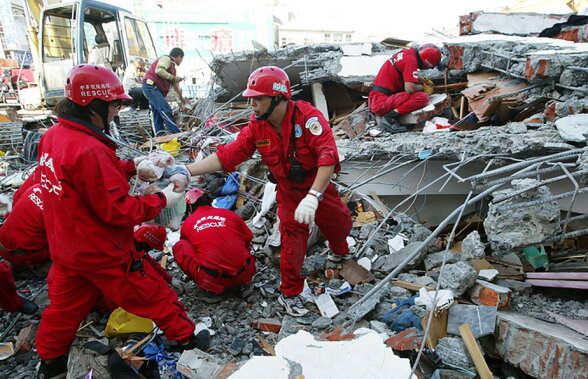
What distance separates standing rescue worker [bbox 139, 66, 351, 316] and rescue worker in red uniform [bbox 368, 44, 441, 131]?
267 centimetres

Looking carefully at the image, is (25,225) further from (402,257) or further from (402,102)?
(402,102)

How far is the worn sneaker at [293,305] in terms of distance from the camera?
9.14ft

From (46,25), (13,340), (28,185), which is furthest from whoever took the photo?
(46,25)

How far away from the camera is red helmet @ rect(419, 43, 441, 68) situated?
4.93 metres

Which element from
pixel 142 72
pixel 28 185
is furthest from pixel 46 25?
pixel 28 185

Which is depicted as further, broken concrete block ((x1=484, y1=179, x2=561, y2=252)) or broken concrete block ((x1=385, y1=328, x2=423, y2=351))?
broken concrete block ((x1=484, y1=179, x2=561, y2=252))

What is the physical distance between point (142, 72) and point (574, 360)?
8.92 m

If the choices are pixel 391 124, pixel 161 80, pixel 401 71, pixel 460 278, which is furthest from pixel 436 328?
pixel 161 80

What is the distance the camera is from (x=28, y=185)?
337 centimetres

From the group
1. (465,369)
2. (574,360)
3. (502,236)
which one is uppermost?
(502,236)

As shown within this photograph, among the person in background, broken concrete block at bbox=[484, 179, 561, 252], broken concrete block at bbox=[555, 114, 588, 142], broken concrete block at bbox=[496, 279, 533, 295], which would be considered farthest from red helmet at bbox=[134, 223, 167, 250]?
the person in background

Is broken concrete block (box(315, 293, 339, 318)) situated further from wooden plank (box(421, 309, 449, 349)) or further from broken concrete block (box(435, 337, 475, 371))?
broken concrete block (box(435, 337, 475, 371))

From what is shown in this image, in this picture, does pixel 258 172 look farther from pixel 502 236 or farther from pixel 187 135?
pixel 502 236

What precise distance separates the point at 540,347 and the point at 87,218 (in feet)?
8.46
